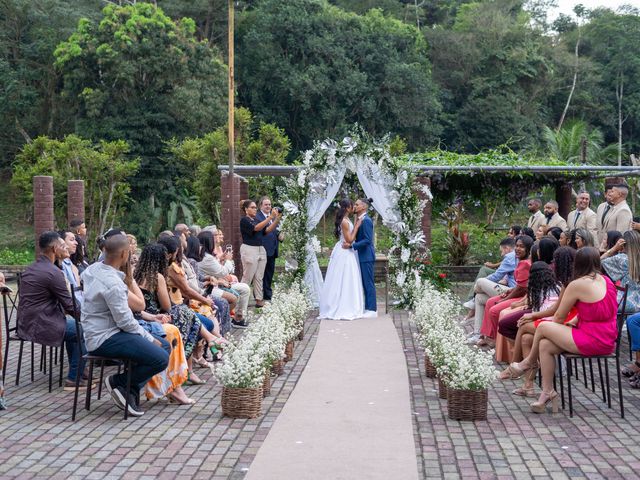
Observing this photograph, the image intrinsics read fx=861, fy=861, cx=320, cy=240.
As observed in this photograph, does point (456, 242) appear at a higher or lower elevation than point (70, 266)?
lower

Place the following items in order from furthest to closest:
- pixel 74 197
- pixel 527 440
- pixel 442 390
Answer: pixel 74 197 → pixel 442 390 → pixel 527 440

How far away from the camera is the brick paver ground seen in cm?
553

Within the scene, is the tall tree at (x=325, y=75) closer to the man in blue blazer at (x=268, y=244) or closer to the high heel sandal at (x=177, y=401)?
the man in blue blazer at (x=268, y=244)

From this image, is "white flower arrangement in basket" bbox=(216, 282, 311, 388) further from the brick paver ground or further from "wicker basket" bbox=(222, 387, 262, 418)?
the brick paver ground

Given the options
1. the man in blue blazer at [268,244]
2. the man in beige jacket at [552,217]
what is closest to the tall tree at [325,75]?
the man in blue blazer at [268,244]

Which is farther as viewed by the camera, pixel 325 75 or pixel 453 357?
pixel 325 75

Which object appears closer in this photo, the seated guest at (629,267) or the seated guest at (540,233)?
the seated guest at (629,267)

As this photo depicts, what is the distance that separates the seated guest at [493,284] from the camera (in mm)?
10742

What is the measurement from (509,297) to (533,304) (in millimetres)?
1559

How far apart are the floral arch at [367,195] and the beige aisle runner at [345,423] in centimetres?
391

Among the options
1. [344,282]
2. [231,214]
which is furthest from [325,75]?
[344,282]

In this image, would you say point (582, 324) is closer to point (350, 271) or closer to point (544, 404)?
point (544, 404)

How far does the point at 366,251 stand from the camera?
13461 mm

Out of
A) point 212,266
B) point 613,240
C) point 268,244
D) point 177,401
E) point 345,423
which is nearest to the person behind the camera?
point 345,423
